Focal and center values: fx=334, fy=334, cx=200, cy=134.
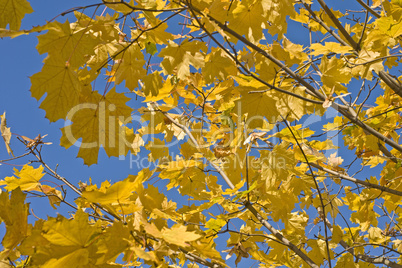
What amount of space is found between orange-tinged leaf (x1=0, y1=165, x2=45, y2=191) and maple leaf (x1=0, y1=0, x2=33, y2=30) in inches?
32.7

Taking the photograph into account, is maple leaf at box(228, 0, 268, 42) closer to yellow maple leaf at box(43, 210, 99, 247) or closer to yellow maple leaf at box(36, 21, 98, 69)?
yellow maple leaf at box(36, 21, 98, 69)

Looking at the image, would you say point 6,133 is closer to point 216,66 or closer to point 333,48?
point 216,66

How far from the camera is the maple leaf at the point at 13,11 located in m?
1.43

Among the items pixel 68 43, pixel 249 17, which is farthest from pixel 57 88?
pixel 249 17

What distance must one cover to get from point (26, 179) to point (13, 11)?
95 cm

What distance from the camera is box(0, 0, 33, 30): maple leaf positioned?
1.43 metres

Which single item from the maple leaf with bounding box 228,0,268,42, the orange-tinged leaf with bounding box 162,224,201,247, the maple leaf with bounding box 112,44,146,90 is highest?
the maple leaf with bounding box 228,0,268,42

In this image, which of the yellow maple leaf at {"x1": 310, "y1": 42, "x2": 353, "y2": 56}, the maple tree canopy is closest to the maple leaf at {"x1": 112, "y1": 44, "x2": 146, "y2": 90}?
the maple tree canopy

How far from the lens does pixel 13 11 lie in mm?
1449

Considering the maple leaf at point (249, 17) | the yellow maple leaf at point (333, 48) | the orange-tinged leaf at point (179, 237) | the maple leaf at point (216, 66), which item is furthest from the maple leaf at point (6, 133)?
the yellow maple leaf at point (333, 48)

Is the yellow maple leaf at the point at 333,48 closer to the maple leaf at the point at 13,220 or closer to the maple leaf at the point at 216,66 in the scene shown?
the maple leaf at the point at 216,66

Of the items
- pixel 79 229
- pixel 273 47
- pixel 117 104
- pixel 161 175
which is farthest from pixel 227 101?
pixel 79 229

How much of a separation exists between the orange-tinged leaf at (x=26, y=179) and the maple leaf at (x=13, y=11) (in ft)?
2.73

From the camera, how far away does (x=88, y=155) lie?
146 cm
